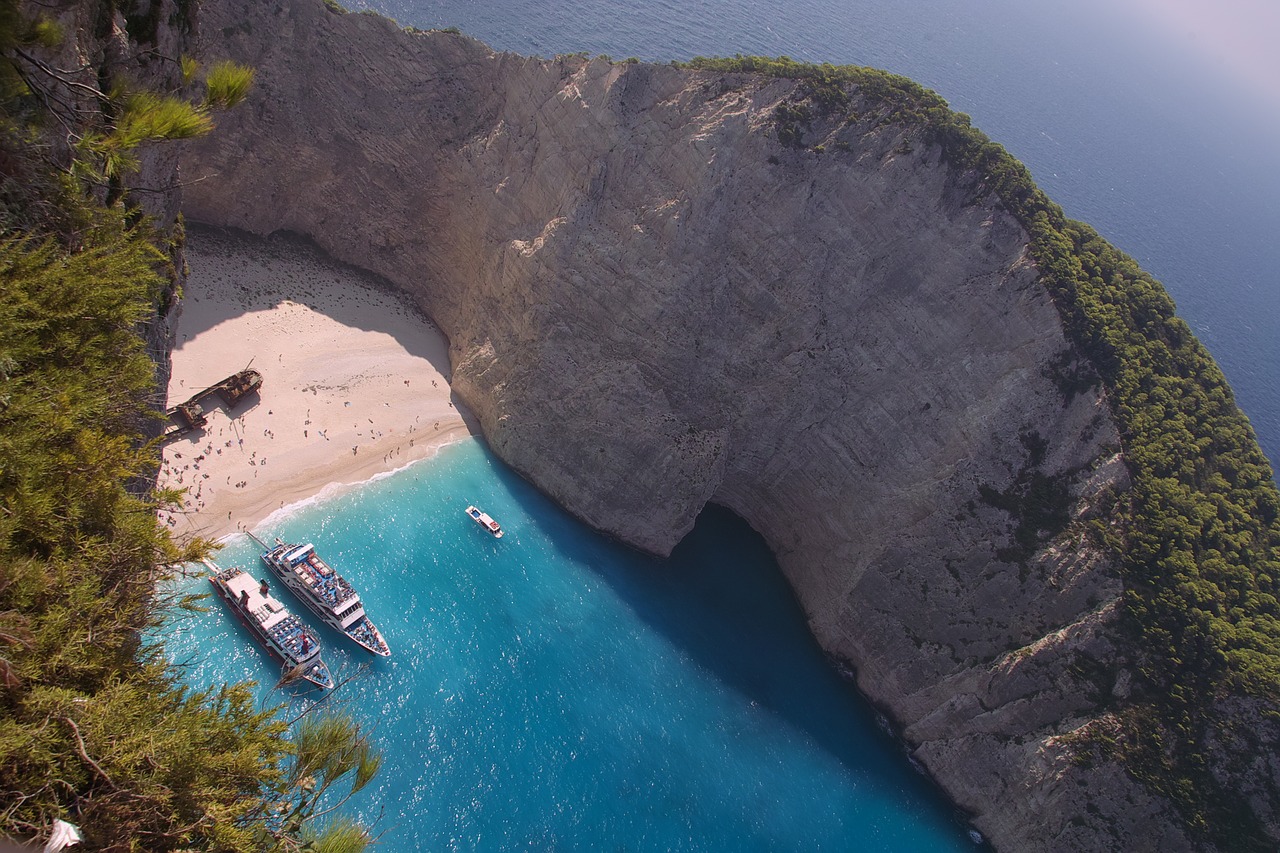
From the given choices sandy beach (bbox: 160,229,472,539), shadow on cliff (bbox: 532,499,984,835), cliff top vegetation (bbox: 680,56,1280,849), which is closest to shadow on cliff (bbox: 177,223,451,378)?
sandy beach (bbox: 160,229,472,539)

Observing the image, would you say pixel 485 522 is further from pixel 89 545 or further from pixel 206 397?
pixel 89 545

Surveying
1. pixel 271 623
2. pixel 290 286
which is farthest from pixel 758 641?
pixel 290 286

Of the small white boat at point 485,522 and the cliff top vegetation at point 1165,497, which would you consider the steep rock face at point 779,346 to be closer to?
the cliff top vegetation at point 1165,497

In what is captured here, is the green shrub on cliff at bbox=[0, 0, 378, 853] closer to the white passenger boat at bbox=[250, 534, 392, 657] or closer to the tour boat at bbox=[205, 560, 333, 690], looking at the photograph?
the tour boat at bbox=[205, 560, 333, 690]

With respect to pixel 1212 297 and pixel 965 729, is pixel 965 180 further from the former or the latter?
pixel 1212 297

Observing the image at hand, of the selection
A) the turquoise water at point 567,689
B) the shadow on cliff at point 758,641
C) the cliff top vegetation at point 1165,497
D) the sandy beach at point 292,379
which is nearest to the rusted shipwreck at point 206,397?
the sandy beach at point 292,379

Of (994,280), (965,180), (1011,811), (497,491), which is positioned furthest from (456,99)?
(1011,811)

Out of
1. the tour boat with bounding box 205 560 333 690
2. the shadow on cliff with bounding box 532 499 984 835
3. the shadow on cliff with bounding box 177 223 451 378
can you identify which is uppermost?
the shadow on cliff with bounding box 177 223 451 378
